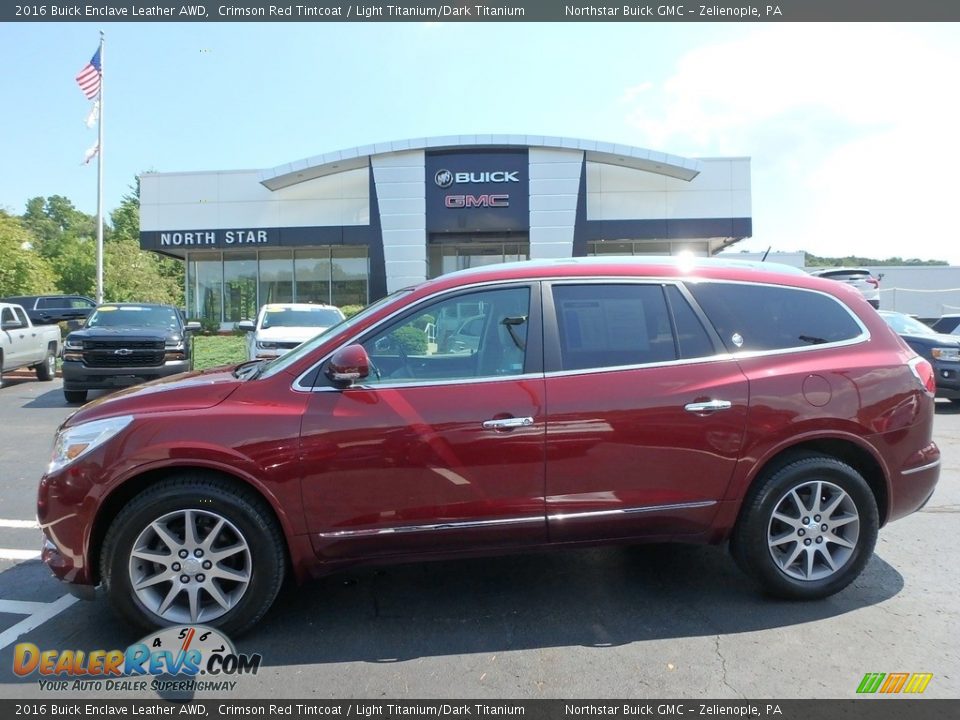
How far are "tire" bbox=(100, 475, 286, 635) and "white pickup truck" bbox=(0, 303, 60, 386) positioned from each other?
39.5 ft

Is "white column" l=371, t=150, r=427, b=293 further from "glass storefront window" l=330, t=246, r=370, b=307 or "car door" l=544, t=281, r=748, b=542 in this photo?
"car door" l=544, t=281, r=748, b=542

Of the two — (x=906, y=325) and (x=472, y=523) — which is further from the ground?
(x=906, y=325)

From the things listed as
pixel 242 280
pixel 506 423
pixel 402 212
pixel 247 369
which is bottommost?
pixel 506 423

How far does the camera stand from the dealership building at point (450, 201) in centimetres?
2208

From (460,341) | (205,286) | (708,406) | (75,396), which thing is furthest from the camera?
(205,286)

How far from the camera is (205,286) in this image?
26.0 meters

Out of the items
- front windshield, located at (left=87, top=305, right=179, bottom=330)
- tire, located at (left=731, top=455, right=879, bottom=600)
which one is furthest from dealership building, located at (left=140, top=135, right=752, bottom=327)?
tire, located at (left=731, top=455, right=879, bottom=600)

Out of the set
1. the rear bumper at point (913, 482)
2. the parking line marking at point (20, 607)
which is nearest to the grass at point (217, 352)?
the parking line marking at point (20, 607)

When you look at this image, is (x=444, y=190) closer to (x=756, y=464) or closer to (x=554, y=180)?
(x=554, y=180)

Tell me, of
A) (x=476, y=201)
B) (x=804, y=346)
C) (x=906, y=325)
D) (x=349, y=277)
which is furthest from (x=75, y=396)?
(x=906, y=325)

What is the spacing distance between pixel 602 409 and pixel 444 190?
1992cm

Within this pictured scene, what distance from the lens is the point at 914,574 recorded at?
4023 millimetres

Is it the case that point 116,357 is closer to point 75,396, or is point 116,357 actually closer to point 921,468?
point 75,396

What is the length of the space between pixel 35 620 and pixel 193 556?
110cm
